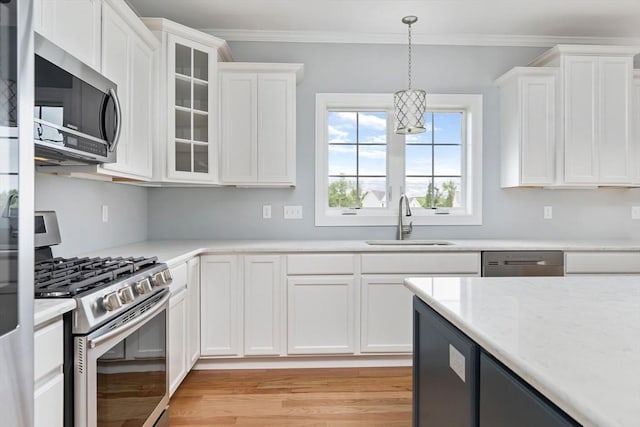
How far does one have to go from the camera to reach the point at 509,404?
860mm

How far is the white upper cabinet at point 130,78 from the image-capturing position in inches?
80.7

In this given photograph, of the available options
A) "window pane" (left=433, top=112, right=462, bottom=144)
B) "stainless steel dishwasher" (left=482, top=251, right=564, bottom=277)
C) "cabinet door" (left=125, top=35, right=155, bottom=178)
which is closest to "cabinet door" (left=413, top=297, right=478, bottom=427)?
"stainless steel dishwasher" (left=482, top=251, right=564, bottom=277)

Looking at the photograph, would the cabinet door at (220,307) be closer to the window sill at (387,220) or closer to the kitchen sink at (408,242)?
the window sill at (387,220)

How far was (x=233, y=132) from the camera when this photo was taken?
304 centimetres

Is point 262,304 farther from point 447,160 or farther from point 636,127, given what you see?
point 636,127

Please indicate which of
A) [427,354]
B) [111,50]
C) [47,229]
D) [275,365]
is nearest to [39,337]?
[47,229]

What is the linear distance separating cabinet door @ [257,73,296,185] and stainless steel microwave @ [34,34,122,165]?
1320mm

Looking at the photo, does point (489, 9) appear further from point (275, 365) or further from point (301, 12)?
point (275, 365)

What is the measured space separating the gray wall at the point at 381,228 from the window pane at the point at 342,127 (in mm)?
194

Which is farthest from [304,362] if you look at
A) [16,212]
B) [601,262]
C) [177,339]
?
[16,212]

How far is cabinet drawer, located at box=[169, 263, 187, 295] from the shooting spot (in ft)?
7.46

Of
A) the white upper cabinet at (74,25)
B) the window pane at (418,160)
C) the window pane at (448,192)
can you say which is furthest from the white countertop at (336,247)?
the white upper cabinet at (74,25)

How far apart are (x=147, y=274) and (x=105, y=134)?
652mm

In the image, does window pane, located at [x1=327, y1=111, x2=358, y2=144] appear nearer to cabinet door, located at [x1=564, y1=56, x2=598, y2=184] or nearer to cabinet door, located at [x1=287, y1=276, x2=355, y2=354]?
cabinet door, located at [x1=287, y1=276, x2=355, y2=354]
